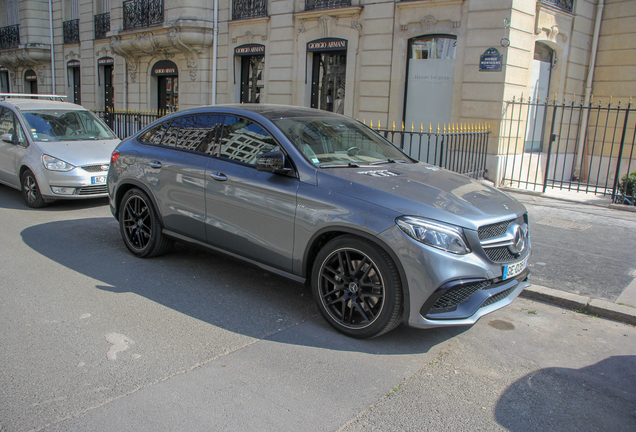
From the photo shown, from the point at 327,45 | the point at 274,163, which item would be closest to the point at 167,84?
the point at 327,45

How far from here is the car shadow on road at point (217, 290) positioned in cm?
409

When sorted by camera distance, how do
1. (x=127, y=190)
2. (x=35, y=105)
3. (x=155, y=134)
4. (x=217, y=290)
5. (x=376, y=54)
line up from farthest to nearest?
(x=376, y=54) → (x=35, y=105) → (x=127, y=190) → (x=155, y=134) → (x=217, y=290)

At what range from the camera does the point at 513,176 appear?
1260 cm

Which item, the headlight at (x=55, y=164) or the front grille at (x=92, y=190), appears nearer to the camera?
the headlight at (x=55, y=164)

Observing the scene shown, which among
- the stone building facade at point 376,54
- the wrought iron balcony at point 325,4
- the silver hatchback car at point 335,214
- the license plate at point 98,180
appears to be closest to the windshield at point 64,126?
the license plate at point 98,180

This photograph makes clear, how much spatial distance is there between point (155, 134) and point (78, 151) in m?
3.57

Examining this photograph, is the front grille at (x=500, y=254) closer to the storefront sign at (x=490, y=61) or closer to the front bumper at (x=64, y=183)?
the front bumper at (x=64, y=183)

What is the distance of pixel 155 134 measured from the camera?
19.2 feet

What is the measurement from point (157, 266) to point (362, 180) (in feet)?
9.14

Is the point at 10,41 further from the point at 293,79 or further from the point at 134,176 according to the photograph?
the point at 134,176

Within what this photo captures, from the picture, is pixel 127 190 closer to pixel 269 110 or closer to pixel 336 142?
pixel 269 110

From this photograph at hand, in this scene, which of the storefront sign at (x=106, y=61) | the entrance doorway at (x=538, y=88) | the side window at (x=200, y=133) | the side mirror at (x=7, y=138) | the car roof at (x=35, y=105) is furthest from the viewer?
the storefront sign at (x=106, y=61)

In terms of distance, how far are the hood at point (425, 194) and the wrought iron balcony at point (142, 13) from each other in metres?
17.7

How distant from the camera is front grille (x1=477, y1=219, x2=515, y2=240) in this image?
377 cm
